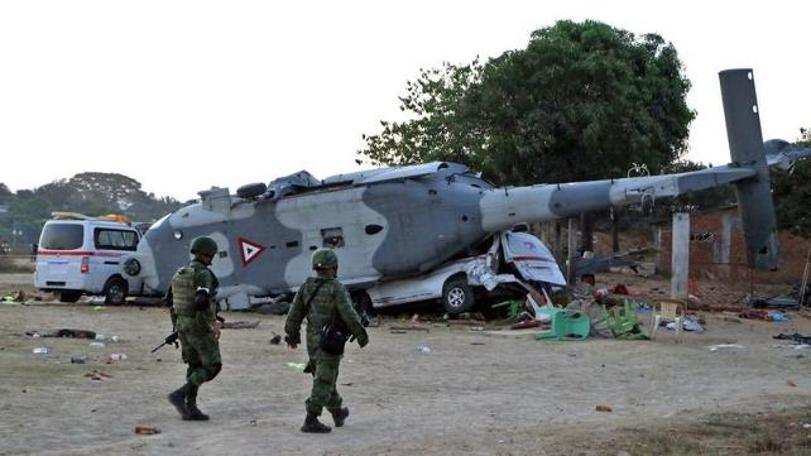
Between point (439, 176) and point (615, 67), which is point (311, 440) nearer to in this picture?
point (439, 176)

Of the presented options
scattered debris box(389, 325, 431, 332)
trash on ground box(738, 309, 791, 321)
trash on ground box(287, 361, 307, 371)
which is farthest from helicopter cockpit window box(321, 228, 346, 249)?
trash on ground box(738, 309, 791, 321)

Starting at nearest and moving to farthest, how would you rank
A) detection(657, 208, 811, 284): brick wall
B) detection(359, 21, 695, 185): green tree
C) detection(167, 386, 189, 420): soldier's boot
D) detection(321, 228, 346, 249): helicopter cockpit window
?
detection(167, 386, 189, 420): soldier's boot, detection(321, 228, 346, 249): helicopter cockpit window, detection(359, 21, 695, 185): green tree, detection(657, 208, 811, 284): brick wall

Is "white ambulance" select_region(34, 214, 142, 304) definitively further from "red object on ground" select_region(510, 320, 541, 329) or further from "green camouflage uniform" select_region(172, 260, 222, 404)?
"green camouflage uniform" select_region(172, 260, 222, 404)

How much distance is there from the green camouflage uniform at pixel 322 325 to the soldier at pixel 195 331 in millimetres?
739

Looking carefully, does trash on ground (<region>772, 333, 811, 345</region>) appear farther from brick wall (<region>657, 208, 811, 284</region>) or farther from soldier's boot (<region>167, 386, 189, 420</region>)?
brick wall (<region>657, 208, 811, 284</region>)

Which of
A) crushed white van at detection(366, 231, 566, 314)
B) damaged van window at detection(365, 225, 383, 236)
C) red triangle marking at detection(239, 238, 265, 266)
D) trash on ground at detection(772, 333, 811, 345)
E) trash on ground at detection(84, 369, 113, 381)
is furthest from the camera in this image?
red triangle marking at detection(239, 238, 265, 266)

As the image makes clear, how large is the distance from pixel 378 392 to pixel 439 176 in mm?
10219

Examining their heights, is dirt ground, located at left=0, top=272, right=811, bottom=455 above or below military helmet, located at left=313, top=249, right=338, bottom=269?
below

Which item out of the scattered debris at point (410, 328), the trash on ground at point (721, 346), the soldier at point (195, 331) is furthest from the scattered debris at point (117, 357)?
the trash on ground at point (721, 346)

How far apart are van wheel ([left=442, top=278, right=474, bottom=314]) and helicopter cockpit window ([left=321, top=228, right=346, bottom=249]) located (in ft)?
7.41

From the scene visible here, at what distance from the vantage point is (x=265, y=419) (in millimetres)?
8562

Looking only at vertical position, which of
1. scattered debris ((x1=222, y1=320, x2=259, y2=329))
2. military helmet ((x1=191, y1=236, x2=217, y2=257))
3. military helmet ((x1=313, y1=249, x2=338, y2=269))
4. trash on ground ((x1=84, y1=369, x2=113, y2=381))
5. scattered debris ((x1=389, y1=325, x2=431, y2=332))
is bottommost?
scattered debris ((x1=389, y1=325, x2=431, y2=332))

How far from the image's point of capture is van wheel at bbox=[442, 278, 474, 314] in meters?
20.0

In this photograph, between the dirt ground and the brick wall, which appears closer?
the dirt ground
